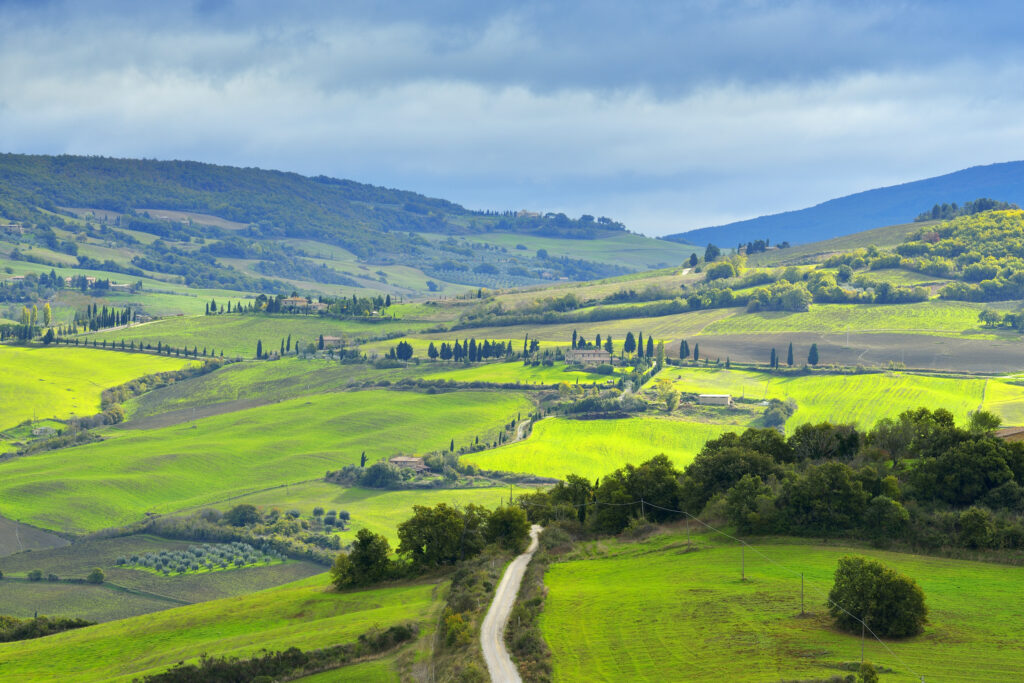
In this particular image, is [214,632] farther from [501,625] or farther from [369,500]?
[369,500]

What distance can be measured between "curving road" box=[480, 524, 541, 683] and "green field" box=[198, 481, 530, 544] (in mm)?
63510

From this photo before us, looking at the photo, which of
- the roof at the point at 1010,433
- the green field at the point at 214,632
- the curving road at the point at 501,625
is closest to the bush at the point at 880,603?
the curving road at the point at 501,625

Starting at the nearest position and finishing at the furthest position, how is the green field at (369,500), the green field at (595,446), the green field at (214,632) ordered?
1. the green field at (214,632)
2. the green field at (369,500)
3. the green field at (595,446)

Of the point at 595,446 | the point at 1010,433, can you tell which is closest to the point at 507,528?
the point at 1010,433

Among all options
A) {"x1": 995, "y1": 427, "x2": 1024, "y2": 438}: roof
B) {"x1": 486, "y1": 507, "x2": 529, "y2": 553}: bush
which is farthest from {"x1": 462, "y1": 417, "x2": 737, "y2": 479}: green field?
{"x1": 486, "y1": 507, "x2": 529, "y2": 553}: bush

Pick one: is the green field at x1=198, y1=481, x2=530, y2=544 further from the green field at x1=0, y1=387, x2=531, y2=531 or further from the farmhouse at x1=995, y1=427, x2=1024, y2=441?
the farmhouse at x1=995, y1=427, x2=1024, y2=441

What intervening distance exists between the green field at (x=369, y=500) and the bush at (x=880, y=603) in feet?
287

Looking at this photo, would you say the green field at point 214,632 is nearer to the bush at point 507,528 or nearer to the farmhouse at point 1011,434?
the bush at point 507,528

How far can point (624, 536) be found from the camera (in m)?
93.4

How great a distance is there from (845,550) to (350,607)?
1431 inches

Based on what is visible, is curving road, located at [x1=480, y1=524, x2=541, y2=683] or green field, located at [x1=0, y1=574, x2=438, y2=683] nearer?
curving road, located at [x1=480, y1=524, x2=541, y2=683]

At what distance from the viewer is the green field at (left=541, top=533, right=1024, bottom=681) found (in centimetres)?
5475

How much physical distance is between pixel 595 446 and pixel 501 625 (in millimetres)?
114129

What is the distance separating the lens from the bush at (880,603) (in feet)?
194
